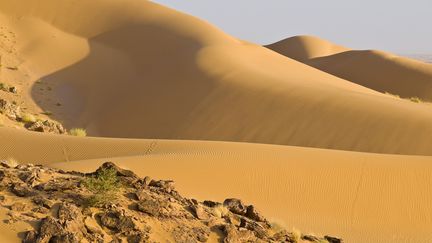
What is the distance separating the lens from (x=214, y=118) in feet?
96.0

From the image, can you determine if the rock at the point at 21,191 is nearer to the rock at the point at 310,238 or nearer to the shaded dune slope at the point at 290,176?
the rock at the point at 310,238

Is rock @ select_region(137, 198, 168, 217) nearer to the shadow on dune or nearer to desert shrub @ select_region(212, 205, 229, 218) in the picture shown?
desert shrub @ select_region(212, 205, 229, 218)

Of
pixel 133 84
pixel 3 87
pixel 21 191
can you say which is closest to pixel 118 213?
pixel 21 191

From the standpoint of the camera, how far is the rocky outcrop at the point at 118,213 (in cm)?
707

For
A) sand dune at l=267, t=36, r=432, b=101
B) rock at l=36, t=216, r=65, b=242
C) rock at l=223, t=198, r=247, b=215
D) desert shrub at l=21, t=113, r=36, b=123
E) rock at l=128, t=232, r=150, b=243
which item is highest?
rock at l=36, t=216, r=65, b=242

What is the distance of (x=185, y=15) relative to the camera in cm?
Answer: 4550

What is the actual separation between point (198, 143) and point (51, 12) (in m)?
27.3

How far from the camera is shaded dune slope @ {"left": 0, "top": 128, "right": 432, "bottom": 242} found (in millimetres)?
13266

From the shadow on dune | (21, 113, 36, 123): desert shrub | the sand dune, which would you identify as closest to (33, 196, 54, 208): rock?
(21, 113, 36, 123): desert shrub

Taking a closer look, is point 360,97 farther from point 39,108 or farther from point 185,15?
point 185,15

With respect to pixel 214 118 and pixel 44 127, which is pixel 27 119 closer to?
pixel 44 127

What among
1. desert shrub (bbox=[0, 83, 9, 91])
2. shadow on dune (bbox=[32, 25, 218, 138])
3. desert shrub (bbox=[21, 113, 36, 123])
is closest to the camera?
desert shrub (bbox=[21, 113, 36, 123])

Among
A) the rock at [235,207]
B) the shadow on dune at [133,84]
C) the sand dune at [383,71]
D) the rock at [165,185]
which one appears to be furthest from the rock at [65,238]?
the sand dune at [383,71]

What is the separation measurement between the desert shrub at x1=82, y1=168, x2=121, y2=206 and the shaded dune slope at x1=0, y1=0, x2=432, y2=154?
16497mm
